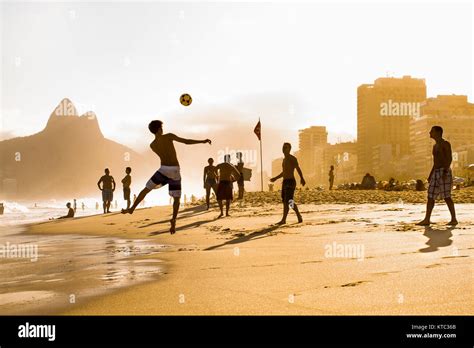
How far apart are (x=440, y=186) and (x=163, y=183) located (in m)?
5.84

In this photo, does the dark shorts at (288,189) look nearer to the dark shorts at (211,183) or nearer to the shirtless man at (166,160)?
the shirtless man at (166,160)

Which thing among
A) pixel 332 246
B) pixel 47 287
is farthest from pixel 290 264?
pixel 47 287

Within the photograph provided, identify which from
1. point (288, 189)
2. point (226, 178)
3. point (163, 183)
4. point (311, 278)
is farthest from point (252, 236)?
point (226, 178)

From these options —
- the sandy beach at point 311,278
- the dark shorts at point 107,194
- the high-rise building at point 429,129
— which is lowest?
the sandy beach at point 311,278

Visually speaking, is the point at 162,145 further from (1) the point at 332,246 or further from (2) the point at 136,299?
(2) the point at 136,299

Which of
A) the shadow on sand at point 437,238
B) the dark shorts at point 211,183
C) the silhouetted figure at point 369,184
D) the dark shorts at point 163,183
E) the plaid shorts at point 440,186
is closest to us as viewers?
the shadow on sand at point 437,238

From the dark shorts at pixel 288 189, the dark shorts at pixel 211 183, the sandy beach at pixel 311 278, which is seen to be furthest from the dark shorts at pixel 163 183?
the dark shorts at pixel 211 183

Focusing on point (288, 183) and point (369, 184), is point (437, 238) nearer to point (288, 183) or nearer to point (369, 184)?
point (288, 183)

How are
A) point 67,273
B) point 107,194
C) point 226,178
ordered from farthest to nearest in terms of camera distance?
point 107,194
point 226,178
point 67,273

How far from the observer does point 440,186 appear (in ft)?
33.2

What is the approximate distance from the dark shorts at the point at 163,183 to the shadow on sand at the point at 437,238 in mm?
4402

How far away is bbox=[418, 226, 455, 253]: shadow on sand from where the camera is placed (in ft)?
22.0

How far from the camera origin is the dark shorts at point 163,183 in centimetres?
860

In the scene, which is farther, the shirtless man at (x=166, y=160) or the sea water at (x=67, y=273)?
the shirtless man at (x=166, y=160)
